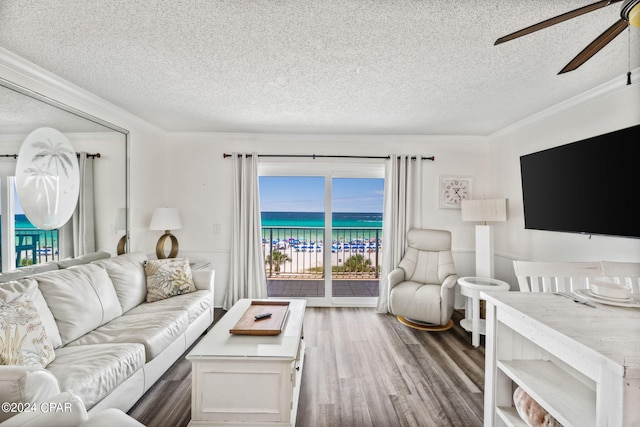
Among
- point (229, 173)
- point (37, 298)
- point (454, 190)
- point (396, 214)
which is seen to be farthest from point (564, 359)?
point (229, 173)

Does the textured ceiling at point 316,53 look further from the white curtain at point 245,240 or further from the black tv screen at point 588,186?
the white curtain at point 245,240

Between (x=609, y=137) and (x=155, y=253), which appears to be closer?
(x=609, y=137)

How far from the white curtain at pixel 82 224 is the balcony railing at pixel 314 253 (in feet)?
8.01

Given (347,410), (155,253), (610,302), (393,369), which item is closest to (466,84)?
(610,302)

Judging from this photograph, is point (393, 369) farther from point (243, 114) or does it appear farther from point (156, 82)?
point (156, 82)

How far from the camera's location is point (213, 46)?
189 centimetres

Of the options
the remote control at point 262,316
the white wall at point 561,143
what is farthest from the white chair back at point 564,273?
the remote control at point 262,316

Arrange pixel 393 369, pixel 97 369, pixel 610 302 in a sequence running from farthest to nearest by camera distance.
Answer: pixel 393 369, pixel 97 369, pixel 610 302

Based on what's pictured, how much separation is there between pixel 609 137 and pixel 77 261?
402 cm

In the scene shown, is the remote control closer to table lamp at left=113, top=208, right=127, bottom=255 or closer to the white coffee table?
table lamp at left=113, top=208, right=127, bottom=255

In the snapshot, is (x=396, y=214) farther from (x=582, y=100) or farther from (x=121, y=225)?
(x=121, y=225)

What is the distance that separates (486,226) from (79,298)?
3.83 meters

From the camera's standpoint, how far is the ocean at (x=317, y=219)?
14.0 feet

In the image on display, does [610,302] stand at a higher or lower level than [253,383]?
higher
